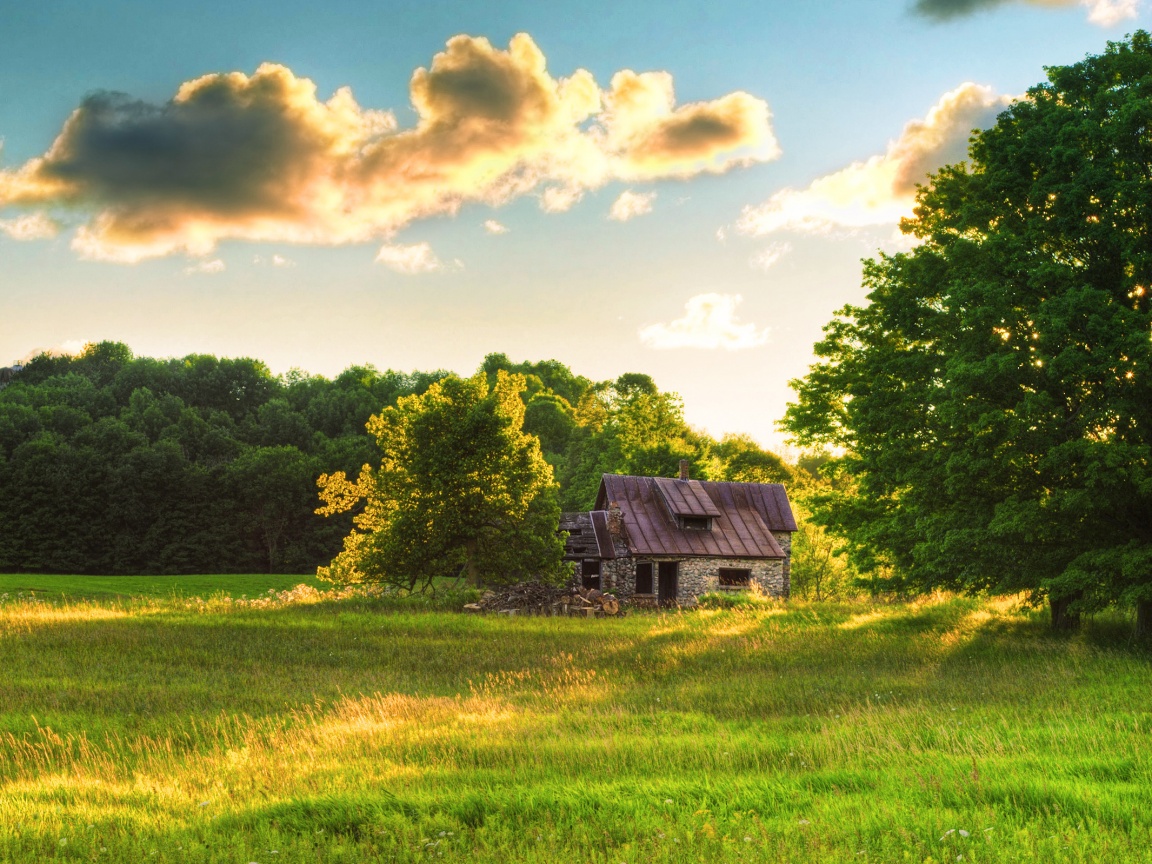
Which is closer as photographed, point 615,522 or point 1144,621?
point 1144,621

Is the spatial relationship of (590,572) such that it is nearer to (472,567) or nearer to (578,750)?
(472,567)

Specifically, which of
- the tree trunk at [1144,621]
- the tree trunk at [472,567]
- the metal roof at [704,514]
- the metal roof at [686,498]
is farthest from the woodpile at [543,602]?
the tree trunk at [1144,621]

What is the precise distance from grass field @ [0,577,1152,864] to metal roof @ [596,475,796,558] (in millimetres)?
22359

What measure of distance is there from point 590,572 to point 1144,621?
28744mm

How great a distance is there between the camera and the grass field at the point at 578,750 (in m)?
6.80

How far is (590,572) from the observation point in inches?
1780

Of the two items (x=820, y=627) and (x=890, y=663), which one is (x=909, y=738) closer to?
(x=890, y=663)

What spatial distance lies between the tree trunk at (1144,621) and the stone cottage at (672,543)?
85.0 ft

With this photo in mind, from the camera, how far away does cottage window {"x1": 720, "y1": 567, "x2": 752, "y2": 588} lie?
46406mm

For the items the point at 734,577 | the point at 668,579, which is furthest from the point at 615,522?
the point at 734,577

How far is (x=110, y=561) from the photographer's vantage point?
6781cm

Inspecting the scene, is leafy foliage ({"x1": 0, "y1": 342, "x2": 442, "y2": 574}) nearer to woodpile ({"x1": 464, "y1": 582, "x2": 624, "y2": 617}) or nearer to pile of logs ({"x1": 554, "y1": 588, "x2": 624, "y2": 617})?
woodpile ({"x1": 464, "y1": 582, "x2": 624, "y2": 617})

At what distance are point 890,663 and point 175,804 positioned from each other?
1592 centimetres

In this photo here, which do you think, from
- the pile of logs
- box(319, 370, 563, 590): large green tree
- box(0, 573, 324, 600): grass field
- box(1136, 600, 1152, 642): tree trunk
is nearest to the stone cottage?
box(319, 370, 563, 590): large green tree
